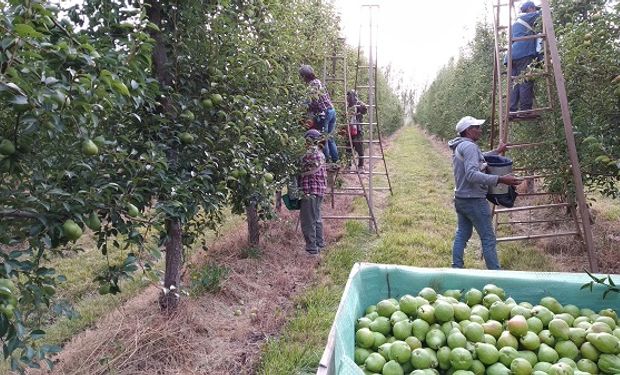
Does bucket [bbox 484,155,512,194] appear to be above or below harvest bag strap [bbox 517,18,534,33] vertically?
below

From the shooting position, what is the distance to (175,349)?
321 centimetres

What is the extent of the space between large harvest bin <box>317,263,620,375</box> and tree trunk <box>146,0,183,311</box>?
3.57 feet

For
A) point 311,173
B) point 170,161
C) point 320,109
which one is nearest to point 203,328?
point 170,161

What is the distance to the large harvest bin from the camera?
7.69ft

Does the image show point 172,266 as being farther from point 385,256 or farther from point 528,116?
point 528,116

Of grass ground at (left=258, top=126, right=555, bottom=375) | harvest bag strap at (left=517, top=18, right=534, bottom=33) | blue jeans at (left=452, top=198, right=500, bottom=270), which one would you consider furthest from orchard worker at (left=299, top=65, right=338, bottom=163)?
harvest bag strap at (left=517, top=18, right=534, bottom=33)

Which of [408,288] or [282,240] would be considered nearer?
[408,288]

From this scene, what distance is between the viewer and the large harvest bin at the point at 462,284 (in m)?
2.34

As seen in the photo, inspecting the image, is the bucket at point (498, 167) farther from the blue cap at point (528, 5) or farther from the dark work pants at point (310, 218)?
the blue cap at point (528, 5)

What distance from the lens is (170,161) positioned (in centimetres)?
281

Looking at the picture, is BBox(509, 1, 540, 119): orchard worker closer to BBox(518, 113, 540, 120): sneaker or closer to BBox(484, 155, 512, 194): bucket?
BBox(518, 113, 540, 120): sneaker

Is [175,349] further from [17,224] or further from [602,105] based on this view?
[602,105]

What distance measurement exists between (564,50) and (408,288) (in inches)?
145

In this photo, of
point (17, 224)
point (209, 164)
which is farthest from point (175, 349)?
point (17, 224)
